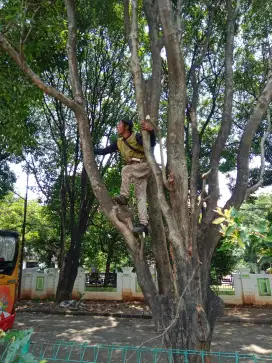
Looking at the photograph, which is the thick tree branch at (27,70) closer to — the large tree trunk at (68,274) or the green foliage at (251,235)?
the green foliage at (251,235)

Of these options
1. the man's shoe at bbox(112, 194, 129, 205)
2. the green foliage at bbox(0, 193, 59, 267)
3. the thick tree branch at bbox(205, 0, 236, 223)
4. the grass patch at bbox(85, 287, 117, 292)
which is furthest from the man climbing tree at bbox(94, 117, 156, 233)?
the green foliage at bbox(0, 193, 59, 267)

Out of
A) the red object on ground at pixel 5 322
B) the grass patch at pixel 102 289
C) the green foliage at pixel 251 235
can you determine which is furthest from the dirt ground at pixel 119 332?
the green foliage at pixel 251 235

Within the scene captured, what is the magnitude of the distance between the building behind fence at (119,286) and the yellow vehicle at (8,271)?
21.2 feet

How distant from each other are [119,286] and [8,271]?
7550 mm

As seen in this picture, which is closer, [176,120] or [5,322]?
[176,120]

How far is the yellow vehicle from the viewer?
5.65m

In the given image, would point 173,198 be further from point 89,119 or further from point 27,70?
point 89,119

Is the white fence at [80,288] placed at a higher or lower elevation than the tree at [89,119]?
lower

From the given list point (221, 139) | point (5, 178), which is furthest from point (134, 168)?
point (5, 178)

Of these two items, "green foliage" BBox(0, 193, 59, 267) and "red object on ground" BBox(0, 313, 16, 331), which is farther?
"green foliage" BBox(0, 193, 59, 267)

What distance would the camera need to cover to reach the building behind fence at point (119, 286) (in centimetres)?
1167

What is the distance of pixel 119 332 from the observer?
780 cm

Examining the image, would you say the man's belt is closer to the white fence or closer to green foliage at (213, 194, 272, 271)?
green foliage at (213, 194, 272, 271)

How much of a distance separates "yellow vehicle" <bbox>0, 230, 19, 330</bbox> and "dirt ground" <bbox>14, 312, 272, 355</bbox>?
1189 millimetres
